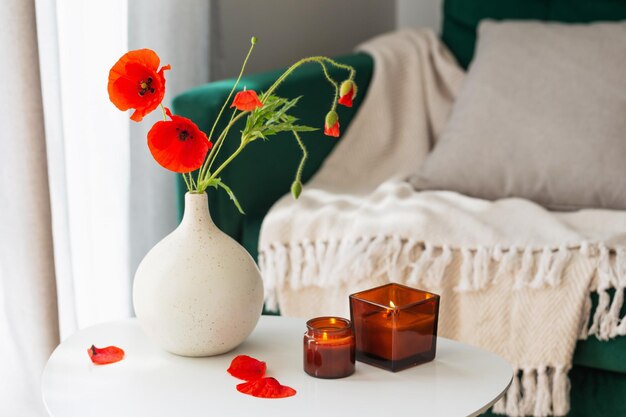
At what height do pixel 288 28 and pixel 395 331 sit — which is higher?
pixel 288 28

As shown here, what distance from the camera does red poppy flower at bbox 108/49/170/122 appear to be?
939 mm

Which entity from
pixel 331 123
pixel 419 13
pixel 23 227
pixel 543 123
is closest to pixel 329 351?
pixel 331 123

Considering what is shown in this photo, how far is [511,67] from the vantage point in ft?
6.01

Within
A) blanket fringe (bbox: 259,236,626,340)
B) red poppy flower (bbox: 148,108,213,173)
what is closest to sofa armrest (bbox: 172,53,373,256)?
blanket fringe (bbox: 259,236,626,340)

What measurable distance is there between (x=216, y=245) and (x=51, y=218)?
0.61m

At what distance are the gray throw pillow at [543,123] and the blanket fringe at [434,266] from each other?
11.6 inches

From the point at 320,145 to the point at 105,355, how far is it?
985 millimetres

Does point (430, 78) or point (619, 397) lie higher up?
point (430, 78)

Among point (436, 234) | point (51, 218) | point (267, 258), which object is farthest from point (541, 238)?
point (51, 218)

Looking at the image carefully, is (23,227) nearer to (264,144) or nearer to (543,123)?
(264,144)

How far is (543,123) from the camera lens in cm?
171

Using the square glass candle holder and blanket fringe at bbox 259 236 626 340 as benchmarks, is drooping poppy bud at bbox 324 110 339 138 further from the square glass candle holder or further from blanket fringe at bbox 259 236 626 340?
blanket fringe at bbox 259 236 626 340

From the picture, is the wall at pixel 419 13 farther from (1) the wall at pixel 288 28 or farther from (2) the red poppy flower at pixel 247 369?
(2) the red poppy flower at pixel 247 369

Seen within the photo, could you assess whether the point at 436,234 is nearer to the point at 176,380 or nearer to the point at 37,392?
the point at 176,380
